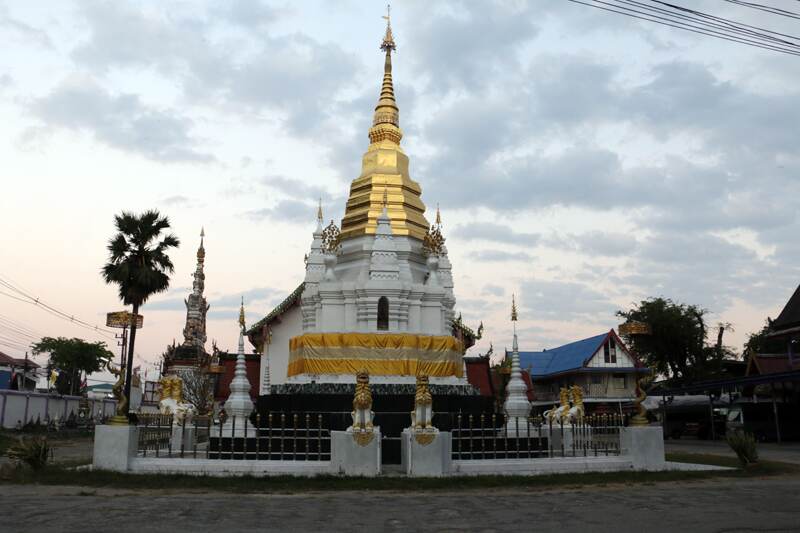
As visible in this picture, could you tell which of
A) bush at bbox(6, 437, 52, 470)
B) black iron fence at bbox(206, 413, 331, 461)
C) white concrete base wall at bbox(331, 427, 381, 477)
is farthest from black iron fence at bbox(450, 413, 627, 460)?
bush at bbox(6, 437, 52, 470)

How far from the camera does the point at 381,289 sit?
2177 centimetres

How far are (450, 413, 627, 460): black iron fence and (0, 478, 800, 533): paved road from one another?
3.42 metres

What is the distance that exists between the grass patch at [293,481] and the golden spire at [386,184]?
11.1 meters

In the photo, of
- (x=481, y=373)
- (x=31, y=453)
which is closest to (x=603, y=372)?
(x=481, y=373)

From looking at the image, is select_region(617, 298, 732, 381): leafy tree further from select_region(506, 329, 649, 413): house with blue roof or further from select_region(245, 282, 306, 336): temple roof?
select_region(245, 282, 306, 336): temple roof

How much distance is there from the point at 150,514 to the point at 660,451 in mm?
12245

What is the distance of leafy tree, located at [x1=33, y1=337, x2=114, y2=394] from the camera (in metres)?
68.5

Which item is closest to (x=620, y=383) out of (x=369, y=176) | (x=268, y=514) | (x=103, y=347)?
(x=369, y=176)

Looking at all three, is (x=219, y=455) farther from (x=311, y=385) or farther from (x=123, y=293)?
(x=123, y=293)

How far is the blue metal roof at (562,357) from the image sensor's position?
165 feet

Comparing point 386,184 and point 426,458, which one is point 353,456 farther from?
point 386,184

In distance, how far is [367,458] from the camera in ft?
47.9

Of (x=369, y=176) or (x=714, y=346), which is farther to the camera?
(x=714, y=346)

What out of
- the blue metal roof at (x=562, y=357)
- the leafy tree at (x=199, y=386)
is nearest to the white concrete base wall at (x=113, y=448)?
the leafy tree at (x=199, y=386)
